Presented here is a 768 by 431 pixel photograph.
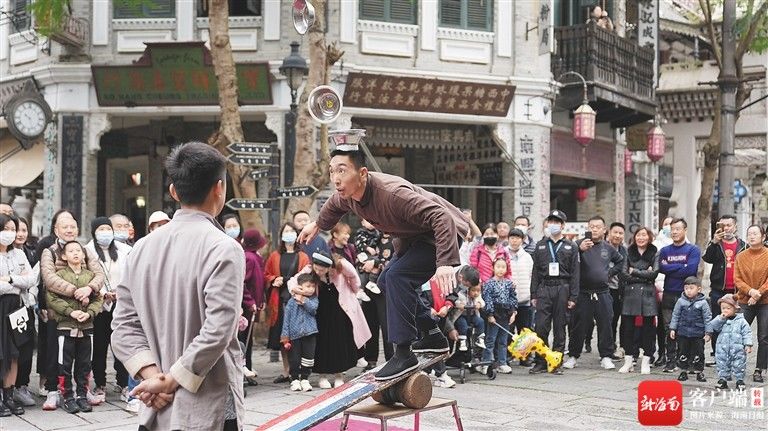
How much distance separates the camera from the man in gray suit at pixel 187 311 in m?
3.63

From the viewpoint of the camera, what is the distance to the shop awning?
17938 millimetres

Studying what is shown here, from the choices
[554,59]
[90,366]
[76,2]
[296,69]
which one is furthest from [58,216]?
[554,59]

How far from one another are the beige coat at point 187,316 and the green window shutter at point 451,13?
47.4 ft

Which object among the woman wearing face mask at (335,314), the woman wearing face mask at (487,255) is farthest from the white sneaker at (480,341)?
the woman wearing face mask at (335,314)

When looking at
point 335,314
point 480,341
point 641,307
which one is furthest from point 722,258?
point 335,314

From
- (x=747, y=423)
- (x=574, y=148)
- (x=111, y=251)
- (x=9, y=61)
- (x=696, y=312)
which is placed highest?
(x=9, y=61)

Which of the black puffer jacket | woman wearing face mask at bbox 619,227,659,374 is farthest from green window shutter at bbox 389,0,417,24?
the black puffer jacket

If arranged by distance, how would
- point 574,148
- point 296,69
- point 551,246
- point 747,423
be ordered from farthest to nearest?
1. point 574,148
2. point 296,69
3. point 551,246
4. point 747,423

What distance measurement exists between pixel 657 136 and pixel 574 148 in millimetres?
2641

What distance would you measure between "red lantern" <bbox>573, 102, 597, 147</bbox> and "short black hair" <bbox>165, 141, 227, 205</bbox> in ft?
49.7

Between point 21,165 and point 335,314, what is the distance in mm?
11037

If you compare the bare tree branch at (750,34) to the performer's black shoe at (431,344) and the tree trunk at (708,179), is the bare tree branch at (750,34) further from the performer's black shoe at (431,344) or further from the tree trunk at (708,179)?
the performer's black shoe at (431,344)

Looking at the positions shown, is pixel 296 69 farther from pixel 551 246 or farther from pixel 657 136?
pixel 657 136

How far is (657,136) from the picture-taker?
21188 mm
